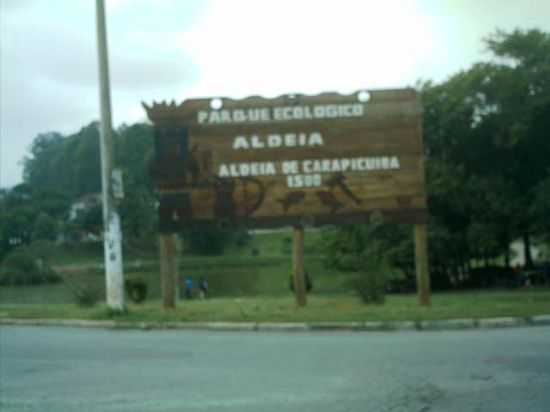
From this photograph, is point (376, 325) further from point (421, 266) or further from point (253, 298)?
point (253, 298)

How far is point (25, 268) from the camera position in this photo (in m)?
30.2

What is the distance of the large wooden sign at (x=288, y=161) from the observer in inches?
779

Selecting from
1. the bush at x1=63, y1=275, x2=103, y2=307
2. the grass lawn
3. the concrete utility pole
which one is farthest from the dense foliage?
the concrete utility pole

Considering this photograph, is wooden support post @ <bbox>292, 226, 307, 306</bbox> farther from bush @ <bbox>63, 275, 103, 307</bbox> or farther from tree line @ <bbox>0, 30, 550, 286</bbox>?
tree line @ <bbox>0, 30, 550, 286</bbox>

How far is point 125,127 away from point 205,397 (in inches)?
1903

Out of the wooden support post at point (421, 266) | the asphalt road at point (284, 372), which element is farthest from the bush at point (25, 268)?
the asphalt road at point (284, 372)

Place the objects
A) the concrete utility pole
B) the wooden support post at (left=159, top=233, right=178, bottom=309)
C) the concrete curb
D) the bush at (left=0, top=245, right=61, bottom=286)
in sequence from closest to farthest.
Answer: the concrete curb → the concrete utility pole → the wooden support post at (left=159, top=233, right=178, bottom=309) → the bush at (left=0, top=245, right=61, bottom=286)

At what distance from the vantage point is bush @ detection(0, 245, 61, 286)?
3020 centimetres

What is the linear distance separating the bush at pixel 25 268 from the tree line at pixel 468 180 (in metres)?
3.51

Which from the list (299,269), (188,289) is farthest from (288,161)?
(188,289)

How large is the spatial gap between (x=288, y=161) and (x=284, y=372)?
10300 mm

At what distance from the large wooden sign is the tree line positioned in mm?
16057

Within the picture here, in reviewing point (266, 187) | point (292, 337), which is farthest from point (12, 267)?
point (292, 337)

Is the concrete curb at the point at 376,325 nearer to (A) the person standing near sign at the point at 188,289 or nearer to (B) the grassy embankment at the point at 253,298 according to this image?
(B) the grassy embankment at the point at 253,298
